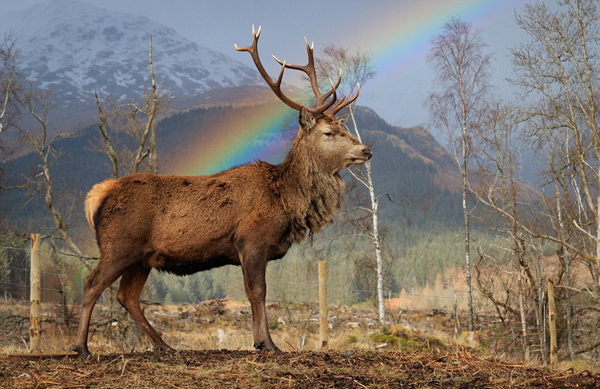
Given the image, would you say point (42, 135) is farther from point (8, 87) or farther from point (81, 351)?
point (81, 351)

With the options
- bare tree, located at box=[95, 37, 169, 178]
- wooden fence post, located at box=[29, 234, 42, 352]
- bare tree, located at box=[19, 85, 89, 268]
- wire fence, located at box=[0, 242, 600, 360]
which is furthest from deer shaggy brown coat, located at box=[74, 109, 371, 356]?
bare tree, located at box=[19, 85, 89, 268]

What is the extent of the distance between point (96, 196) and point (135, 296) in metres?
1.41

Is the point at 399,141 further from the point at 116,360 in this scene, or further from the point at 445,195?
the point at 116,360

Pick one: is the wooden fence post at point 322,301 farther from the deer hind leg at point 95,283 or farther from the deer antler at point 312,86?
the deer hind leg at point 95,283

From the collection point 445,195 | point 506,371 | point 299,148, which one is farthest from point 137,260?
point 445,195

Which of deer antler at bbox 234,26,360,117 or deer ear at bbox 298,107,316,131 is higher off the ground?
deer antler at bbox 234,26,360,117

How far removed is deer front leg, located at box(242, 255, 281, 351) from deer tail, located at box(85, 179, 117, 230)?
6.28 ft

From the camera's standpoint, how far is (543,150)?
1970cm

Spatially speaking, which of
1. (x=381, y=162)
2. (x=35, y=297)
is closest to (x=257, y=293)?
(x=35, y=297)

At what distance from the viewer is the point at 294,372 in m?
4.92

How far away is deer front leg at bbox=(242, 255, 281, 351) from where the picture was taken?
21.8 ft

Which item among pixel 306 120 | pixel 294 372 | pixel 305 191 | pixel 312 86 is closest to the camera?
pixel 294 372

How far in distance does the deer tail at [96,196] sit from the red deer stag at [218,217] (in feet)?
0.04

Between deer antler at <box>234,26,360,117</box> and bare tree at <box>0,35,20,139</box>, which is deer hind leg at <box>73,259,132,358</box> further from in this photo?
bare tree at <box>0,35,20,139</box>
